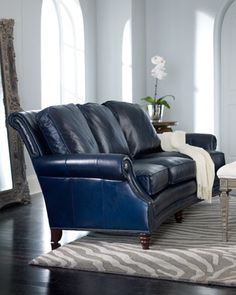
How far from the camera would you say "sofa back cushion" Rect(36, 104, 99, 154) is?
333 cm

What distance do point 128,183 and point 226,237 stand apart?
0.78 metres

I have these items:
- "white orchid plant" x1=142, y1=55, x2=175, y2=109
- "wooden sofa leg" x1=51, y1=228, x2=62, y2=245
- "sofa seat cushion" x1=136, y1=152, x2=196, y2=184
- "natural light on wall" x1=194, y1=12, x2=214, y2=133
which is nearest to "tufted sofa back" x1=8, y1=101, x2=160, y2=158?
"sofa seat cushion" x1=136, y1=152, x2=196, y2=184

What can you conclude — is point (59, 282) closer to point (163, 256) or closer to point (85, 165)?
point (163, 256)

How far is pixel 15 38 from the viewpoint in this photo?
5.25 metres

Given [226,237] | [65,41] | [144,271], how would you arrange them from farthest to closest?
1. [65,41]
2. [226,237]
3. [144,271]

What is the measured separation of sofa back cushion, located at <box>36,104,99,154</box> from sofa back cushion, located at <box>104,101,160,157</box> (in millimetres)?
972

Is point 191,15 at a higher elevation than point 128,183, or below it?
higher

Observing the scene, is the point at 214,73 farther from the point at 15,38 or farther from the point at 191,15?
the point at 15,38

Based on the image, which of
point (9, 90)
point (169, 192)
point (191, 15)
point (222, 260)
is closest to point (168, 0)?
point (191, 15)

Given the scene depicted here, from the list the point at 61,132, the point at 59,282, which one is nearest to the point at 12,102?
the point at 61,132

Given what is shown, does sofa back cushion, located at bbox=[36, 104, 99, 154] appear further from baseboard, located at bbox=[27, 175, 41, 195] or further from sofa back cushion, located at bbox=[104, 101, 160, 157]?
baseboard, located at bbox=[27, 175, 41, 195]

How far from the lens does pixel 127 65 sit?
23.0 feet

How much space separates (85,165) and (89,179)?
10 centimetres

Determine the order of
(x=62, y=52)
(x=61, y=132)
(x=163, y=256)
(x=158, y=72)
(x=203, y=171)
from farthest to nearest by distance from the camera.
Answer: (x=158, y=72) → (x=62, y=52) → (x=203, y=171) → (x=61, y=132) → (x=163, y=256)
